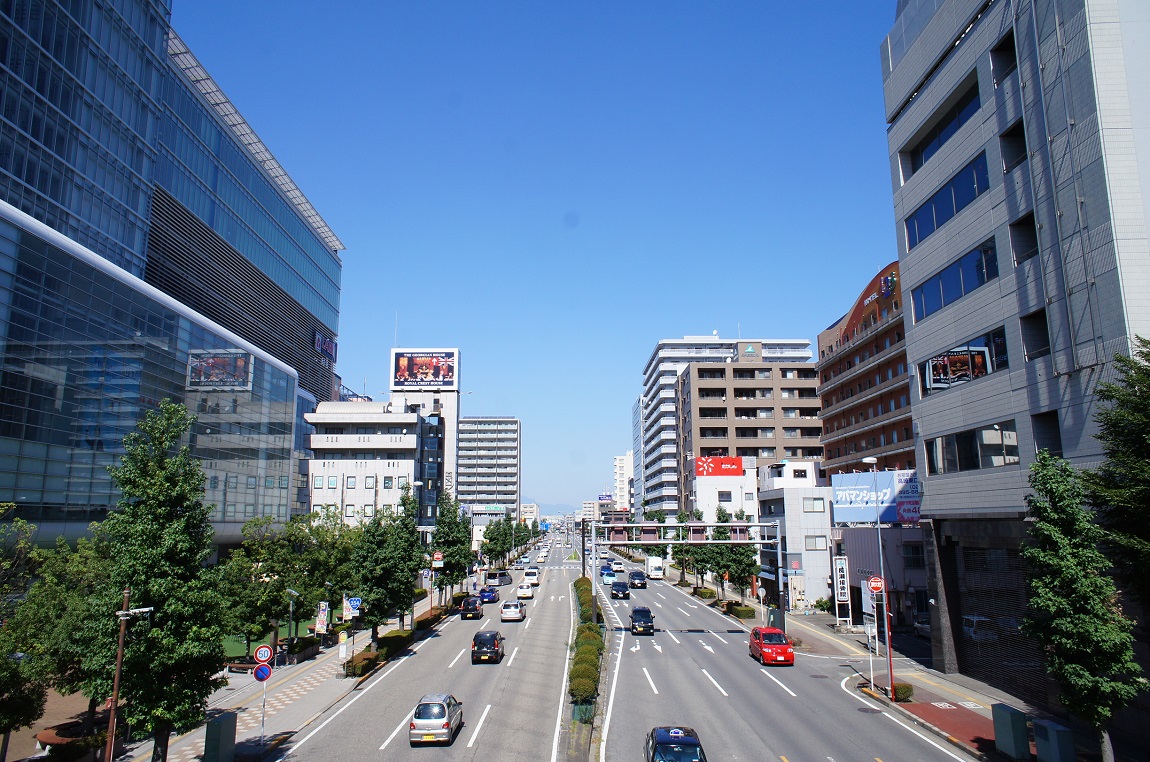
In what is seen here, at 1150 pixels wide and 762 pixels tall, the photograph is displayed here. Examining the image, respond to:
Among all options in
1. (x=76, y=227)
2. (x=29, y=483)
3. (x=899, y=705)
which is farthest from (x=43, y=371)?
(x=899, y=705)

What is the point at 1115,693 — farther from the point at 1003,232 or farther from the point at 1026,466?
the point at 1003,232

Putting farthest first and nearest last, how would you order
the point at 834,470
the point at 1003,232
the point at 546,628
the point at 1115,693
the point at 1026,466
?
1. the point at 834,470
2. the point at 546,628
3. the point at 1003,232
4. the point at 1026,466
5. the point at 1115,693

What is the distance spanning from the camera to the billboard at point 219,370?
2346 inches

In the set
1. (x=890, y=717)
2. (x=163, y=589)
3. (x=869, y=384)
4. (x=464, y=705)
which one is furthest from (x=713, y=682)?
(x=869, y=384)

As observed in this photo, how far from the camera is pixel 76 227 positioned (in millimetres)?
61469

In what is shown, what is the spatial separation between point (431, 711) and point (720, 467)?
8438 cm

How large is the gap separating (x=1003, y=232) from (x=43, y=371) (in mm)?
50647

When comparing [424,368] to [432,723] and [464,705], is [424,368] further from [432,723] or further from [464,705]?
[432,723]

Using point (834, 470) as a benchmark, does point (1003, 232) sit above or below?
above

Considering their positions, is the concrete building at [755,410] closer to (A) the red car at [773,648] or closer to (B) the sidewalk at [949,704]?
(B) the sidewalk at [949,704]

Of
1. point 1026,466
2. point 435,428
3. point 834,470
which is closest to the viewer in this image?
point 1026,466

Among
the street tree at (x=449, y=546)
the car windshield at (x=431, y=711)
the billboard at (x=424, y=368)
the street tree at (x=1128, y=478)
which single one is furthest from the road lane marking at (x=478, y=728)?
the billboard at (x=424, y=368)

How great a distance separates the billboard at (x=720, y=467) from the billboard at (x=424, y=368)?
5779 cm

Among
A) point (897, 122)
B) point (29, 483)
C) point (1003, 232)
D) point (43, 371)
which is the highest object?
point (897, 122)
